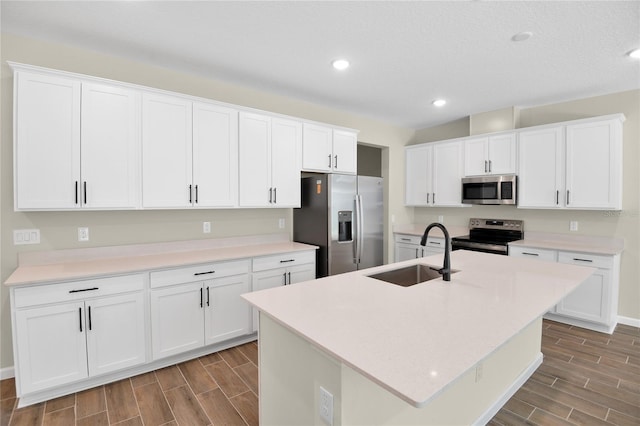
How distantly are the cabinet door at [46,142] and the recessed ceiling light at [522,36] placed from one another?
3.43 m

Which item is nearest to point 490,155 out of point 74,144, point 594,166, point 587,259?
point 594,166

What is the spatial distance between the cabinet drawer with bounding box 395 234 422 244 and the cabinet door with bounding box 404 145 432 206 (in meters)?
0.62

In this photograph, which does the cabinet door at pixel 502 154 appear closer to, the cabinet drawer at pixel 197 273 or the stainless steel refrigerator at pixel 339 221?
the stainless steel refrigerator at pixel 339 221

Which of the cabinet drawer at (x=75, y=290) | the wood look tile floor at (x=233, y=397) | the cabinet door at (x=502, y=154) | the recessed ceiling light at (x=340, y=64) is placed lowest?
the wood look tile floor at (x=233, y=397)

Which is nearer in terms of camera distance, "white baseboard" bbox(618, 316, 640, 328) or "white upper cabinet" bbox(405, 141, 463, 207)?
"white baseboard" bbox(618, 316, 640, 328)

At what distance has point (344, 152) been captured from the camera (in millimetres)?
4133

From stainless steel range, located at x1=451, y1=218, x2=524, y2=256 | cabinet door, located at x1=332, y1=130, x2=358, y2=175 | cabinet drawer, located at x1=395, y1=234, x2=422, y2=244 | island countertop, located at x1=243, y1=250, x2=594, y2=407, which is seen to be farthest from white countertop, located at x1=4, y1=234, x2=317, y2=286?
stainless steel range, located at x1=451, y1=218, x2=524, y2=256

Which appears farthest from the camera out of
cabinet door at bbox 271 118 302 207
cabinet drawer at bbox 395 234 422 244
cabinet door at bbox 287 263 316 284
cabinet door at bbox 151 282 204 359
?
cabinet drawer at bbox 395 234 422 244

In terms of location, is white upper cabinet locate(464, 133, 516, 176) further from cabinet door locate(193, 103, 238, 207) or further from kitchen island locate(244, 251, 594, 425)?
cabinet door locate(193, 103, 238, 207)

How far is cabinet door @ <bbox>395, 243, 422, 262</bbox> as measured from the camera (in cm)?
496

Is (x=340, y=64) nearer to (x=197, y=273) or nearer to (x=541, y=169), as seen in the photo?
(x=197, y=273)

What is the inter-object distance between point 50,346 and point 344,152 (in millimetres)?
3415

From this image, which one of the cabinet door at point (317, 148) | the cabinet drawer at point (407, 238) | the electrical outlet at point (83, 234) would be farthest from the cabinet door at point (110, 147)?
the cabinet drawer at point (407, 238)

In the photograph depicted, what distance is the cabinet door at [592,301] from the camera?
333 cm
